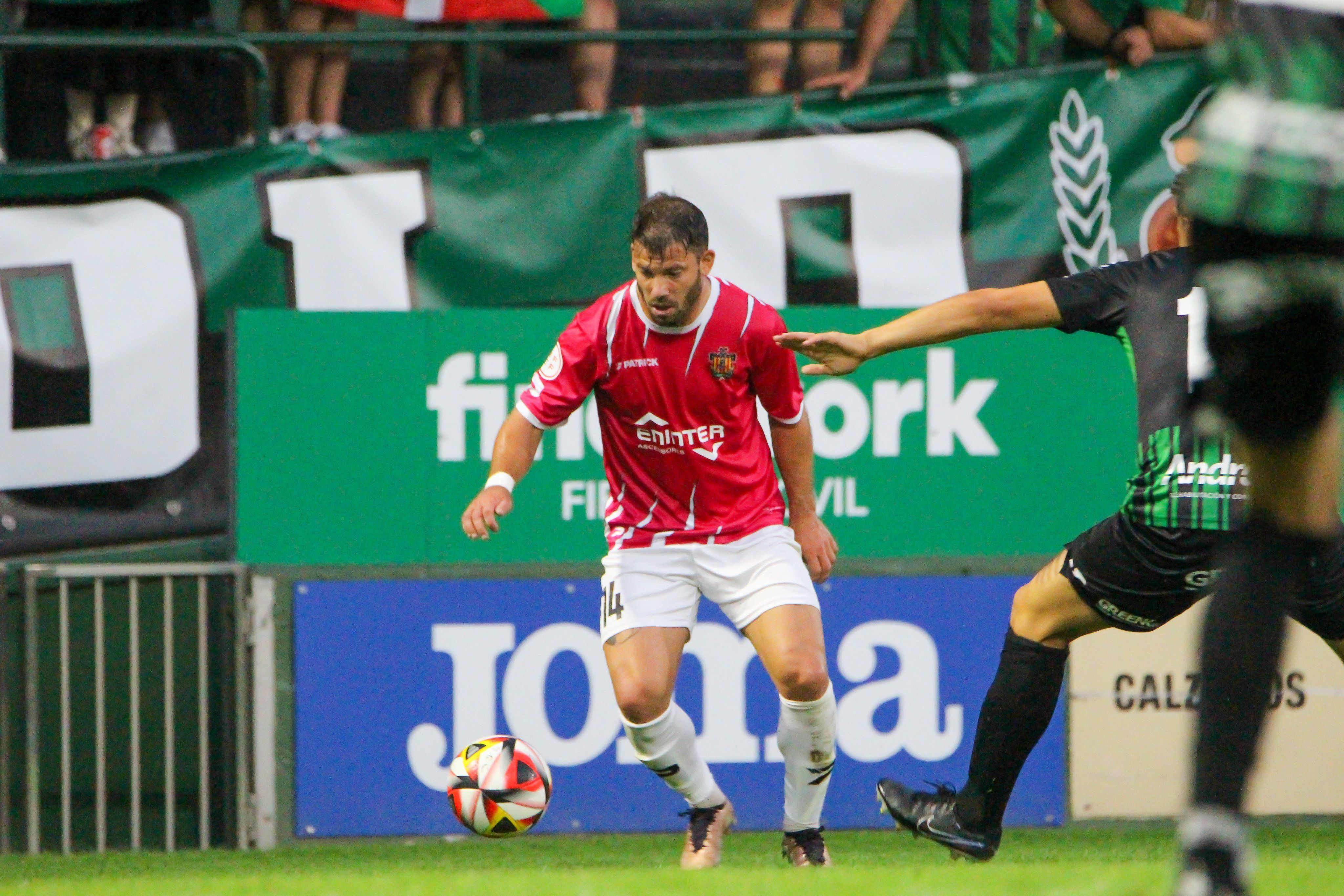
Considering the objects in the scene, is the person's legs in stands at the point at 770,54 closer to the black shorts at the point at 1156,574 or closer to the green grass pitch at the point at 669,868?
the green grass pitch at the point at 669,868

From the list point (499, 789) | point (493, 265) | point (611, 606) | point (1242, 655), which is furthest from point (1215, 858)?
point (493, 265)

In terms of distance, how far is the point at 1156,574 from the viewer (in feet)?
15.0

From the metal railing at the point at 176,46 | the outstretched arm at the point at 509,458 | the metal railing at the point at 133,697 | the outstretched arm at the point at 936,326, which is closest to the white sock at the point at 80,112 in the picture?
the metal railing at the point at 176,46

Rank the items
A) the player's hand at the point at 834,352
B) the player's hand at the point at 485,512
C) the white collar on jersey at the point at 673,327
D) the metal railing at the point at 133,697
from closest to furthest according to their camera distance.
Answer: the player's hand at the point at 834,352 < the player's hand at the point at 485,512 < the white collar on jersey at the point at 673,327 < the metal railing at the point at 133,697

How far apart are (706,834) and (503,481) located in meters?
1.28

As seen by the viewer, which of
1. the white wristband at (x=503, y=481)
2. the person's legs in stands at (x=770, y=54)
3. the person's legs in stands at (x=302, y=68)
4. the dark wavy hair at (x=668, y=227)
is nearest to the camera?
the white wristband at (x=503, y=481)

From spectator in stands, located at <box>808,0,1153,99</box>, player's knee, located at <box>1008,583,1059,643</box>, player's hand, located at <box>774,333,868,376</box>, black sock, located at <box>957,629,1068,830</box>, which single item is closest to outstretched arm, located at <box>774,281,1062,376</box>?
player's hand, located at <box>774,333,868,376</box>

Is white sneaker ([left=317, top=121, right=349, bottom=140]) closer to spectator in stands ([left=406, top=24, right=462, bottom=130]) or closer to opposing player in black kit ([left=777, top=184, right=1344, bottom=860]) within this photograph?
spectator in stands ([left=406, top=24, right=462, bottom=130])

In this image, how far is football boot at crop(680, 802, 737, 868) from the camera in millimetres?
5387

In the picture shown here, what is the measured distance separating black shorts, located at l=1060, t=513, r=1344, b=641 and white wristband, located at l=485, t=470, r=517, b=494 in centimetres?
162

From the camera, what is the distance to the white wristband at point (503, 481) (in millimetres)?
5152

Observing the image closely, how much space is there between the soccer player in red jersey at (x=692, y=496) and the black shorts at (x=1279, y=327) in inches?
108

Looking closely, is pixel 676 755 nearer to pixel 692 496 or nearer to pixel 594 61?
pixel 692 496

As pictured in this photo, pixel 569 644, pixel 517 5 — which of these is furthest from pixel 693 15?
pixel 569 644
